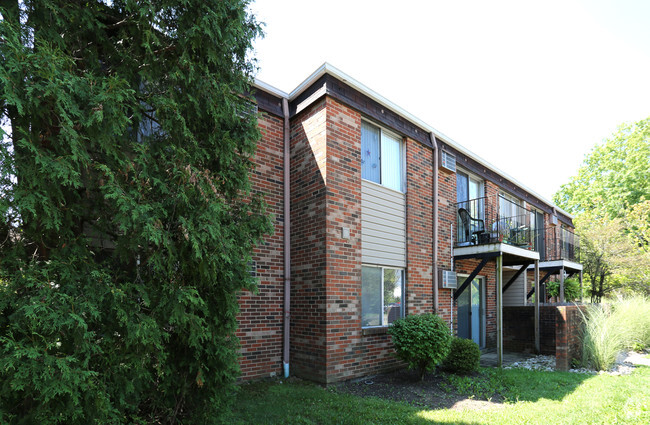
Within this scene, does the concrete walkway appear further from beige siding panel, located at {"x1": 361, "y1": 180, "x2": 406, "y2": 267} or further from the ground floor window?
beige siding panel, located at {"x1": 361, "y1": 180, "x2": 406, "y2": 267}

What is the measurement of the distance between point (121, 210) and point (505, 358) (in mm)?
10809

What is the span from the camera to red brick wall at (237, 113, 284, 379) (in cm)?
691

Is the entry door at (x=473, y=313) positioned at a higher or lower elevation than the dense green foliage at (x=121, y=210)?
lower

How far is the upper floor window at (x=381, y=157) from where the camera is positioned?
8.44 metres

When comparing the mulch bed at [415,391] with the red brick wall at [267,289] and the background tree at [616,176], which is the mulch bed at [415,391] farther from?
the background tree at [616,176]

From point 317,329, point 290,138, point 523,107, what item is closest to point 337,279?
point 317,329

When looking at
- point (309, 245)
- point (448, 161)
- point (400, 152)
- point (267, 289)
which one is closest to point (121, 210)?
point (267, 289)

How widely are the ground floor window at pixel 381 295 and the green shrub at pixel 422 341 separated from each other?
2.10 ft

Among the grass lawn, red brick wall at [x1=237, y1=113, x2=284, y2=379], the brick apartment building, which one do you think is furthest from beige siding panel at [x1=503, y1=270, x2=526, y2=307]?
red brick wall at [x1=237, y1=113, x2=284, y2=379]

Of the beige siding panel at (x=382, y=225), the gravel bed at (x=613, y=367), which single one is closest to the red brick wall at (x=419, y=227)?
the beige siding panel at (x=382, y=225)

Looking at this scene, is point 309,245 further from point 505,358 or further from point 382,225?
point 505,358

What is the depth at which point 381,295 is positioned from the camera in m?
8.17

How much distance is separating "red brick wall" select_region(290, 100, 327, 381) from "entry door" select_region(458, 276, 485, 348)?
556 centimetres

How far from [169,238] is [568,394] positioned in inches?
277
